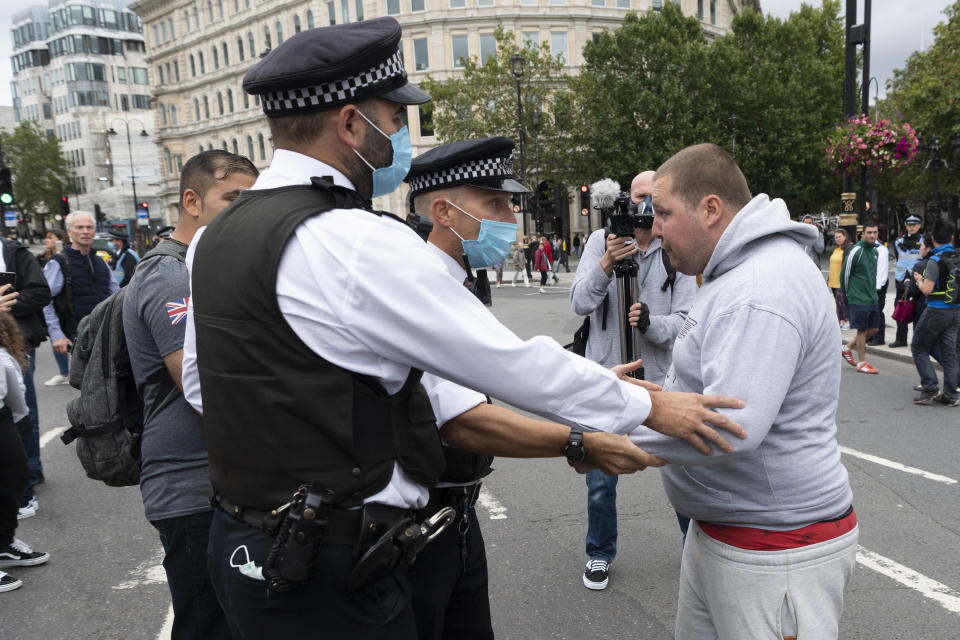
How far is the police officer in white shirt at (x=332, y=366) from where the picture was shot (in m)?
1.50

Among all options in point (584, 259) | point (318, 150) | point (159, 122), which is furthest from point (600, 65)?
point (159, 122)

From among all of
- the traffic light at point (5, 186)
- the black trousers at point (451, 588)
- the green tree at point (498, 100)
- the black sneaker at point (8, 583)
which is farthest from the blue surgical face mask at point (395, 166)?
the green tree at point (498, 100)

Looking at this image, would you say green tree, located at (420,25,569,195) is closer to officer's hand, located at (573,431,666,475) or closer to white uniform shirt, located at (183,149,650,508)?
officer's hand, located at (573,431,666,475)

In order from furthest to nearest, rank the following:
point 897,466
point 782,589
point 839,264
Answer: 1. point 839,264
2. point 897,466
3. point 782,589

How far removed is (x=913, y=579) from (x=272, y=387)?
3.74 meters

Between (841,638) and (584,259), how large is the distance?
7.17 feet

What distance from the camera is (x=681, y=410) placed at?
1.82 m

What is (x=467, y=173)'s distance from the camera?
2805 mm

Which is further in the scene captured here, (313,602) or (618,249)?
(618,249)

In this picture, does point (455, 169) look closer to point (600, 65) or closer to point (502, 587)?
point (502, 587)

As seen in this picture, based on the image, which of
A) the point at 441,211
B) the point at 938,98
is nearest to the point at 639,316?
the point at 441,211

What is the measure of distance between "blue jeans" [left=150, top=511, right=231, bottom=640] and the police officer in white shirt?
0.68 m

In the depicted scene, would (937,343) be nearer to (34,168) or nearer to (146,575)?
(146,575)

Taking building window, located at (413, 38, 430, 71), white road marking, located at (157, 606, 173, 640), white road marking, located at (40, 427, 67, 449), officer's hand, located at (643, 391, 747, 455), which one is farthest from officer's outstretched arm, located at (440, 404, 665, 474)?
building window, located at (413, 38, 430, 71)
